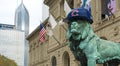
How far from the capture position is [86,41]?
12102 millimetres

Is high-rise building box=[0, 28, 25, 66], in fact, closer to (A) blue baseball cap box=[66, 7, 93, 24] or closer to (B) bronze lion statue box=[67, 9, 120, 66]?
(B) bronze lion statue box=[67, 9, 120, 66]

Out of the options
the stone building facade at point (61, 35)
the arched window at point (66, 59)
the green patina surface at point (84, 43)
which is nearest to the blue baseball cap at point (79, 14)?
the green patina surface at point (84, 43)

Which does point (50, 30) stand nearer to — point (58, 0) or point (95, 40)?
point (58, 0)

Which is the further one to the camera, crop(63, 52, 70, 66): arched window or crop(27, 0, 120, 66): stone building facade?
crop(63, 52, 70, 66): arched window

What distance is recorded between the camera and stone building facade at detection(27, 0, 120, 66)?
29422mm

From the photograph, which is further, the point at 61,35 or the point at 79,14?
the point at 61,35

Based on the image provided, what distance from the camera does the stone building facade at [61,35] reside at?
29422 mm

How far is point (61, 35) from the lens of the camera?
140 ft

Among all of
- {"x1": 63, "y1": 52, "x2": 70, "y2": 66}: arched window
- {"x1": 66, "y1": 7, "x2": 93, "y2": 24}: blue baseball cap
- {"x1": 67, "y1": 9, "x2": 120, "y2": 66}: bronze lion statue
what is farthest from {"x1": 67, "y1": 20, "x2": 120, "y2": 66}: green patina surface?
{"x1": 63, "y1": 52, "x2": 70, "y2": 66}: arched window

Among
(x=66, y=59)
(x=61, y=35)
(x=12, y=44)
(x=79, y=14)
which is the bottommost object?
(x=79, y=14)

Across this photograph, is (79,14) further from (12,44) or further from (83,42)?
(12,44)

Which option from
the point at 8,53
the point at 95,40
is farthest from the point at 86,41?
the point at 8,53

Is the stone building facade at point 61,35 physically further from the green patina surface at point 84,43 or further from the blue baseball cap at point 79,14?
the blue baseball cap at point 79,14

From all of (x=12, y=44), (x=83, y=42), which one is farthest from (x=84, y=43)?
(x=12, y=44)
